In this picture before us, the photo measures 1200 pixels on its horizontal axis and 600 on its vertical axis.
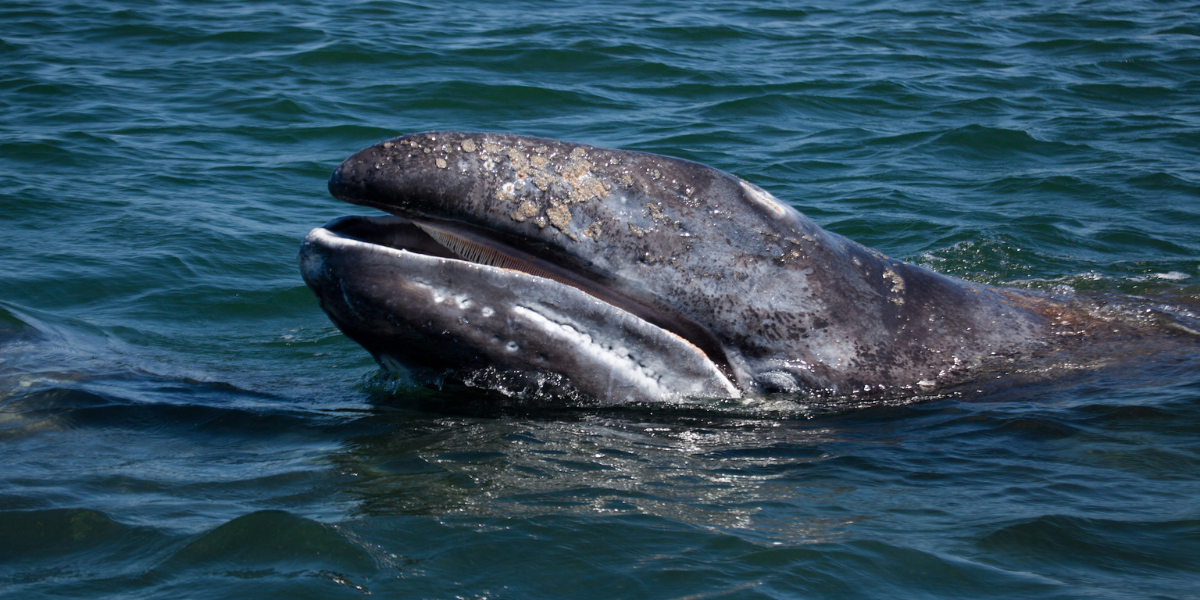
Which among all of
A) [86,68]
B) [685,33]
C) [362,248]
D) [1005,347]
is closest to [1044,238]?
[1005,347]

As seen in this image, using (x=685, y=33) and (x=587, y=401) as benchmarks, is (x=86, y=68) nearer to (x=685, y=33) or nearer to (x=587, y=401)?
(x=685, y=33)

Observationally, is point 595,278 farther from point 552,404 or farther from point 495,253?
point 552,404

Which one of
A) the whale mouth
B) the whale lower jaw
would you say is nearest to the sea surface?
the whale lower jaw

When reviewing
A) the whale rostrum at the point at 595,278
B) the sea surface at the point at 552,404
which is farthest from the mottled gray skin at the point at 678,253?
the sea surface at the point at 552,404

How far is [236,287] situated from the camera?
9.48m

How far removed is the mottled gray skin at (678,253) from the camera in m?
4.97

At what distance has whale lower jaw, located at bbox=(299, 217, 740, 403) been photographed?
484 centimetres

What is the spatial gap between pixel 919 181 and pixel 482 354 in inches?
348

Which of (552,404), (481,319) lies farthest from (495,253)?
(552,404)

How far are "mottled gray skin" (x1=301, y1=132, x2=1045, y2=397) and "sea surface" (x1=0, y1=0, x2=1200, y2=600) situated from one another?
248mm

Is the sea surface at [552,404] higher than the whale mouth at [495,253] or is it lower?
lower

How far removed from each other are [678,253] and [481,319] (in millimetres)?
960

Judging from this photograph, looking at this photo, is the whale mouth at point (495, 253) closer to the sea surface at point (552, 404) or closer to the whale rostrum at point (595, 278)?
the whale rostrum at point (595, 278)

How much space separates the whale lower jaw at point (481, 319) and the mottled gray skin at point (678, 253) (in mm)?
24
